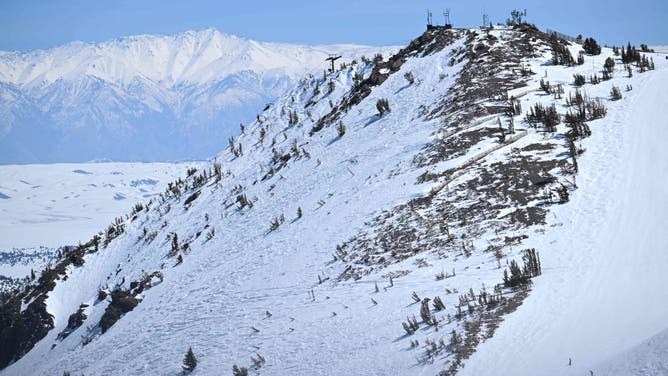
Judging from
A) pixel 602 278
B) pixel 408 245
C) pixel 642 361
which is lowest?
pixel 642 361

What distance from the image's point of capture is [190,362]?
39.0 ft

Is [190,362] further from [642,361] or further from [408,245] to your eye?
[642,361]

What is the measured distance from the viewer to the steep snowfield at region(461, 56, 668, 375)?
7.54 meters

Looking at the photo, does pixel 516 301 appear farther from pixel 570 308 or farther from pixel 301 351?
pixel 301 351

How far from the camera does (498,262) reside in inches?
426

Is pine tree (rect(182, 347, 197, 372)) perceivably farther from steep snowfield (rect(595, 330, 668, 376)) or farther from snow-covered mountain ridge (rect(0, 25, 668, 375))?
steep snowfield (rect(595, 330, 668, 376))

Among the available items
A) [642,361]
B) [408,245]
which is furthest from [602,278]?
[408,245]

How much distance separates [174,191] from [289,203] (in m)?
12.0

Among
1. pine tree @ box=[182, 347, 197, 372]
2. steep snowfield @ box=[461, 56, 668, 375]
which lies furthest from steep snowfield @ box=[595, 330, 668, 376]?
pine tree @ box=[182, 347, 197, 372]

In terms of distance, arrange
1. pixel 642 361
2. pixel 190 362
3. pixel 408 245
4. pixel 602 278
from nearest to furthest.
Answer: pixel 642 361, pixel 602 278, pixel 190 362, pixel 408 245

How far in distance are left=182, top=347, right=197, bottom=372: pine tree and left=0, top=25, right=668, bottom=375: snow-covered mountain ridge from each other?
5.9 inches

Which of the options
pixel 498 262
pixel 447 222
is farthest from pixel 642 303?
pixel 447 222

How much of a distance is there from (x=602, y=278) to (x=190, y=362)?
7501mm

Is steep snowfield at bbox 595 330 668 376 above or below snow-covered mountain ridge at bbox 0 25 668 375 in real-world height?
below
